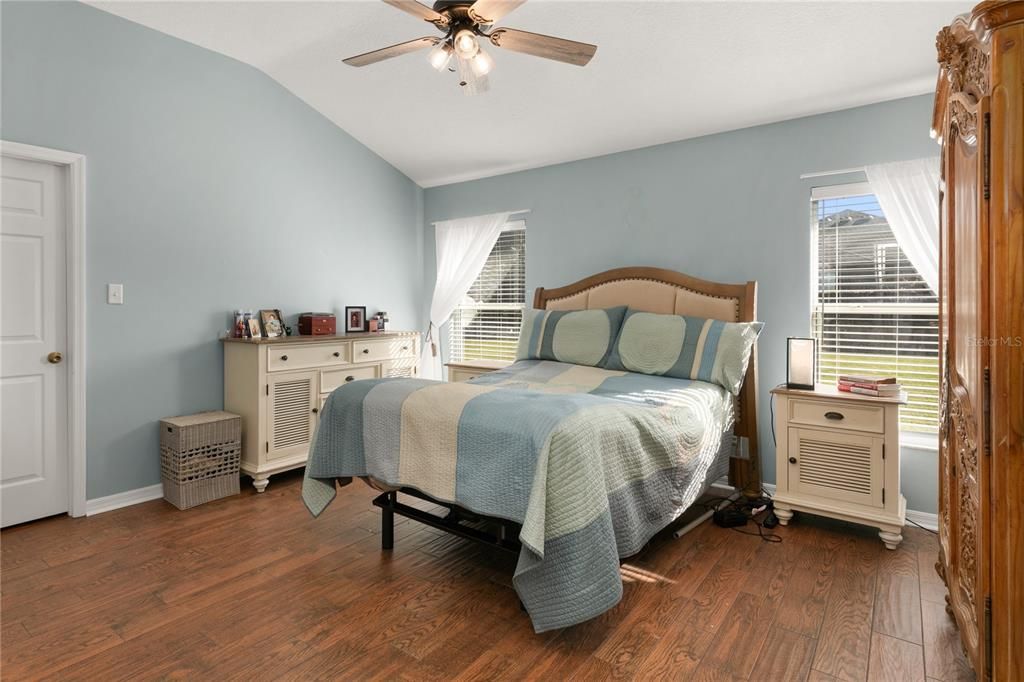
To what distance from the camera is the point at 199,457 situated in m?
3.37

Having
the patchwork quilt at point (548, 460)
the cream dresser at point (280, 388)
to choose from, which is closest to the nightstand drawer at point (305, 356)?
the cream dresser at point (280, 388)

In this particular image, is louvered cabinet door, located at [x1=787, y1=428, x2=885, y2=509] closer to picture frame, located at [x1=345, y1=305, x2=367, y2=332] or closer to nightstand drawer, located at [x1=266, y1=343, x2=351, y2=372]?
nightstand drawer, located at [x1=266, y1=343, x2=351, y2=372]

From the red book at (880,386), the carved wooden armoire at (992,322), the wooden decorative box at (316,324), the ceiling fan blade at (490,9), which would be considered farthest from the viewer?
the wooden decorative box at (316,324)

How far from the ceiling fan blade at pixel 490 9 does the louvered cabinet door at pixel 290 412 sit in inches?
102

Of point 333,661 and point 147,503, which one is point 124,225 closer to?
point 147,503

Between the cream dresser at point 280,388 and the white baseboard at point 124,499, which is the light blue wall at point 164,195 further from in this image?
the cream dresser at point 280,388

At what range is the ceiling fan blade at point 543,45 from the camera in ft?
7.20

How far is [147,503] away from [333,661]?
228 centimetres

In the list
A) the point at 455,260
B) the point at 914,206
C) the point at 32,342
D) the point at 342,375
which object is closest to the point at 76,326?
the point at 32,342

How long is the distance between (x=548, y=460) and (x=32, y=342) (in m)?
3.06

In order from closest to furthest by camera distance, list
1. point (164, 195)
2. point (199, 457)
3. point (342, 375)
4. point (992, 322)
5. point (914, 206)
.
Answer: point (992, 322) < point (914, 206) < point (199, 457) < point (164, 195) < point (342, 375)

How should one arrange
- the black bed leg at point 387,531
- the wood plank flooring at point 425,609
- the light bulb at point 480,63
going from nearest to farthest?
the wood plank flooring at point 425,609 < the light bulb at point 480,63 < the black bed leg at point 387,531

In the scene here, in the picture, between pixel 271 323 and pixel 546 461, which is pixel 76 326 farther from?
pixel 546 461

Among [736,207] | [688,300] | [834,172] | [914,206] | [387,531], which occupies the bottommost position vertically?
[387,531]
